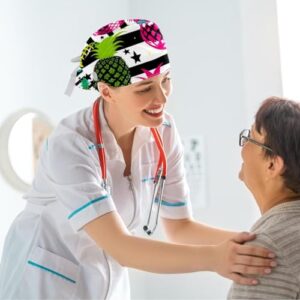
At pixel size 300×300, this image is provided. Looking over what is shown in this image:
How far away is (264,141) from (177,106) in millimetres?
1553

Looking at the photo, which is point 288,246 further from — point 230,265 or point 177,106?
point 177,106

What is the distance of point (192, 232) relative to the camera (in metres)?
1.77

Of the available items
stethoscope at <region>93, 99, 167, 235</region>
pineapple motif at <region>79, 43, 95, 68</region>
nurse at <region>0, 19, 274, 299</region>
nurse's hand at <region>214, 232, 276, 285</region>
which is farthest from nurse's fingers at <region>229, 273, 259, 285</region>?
pineapple motif at <region>79, 43, 95, 68</region>

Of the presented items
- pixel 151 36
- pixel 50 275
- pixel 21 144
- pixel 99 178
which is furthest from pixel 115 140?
pixel 21 144

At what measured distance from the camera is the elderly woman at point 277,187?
116cm

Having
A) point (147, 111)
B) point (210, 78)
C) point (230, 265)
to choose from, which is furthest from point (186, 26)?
point (230, 265)

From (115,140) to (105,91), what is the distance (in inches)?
5.4

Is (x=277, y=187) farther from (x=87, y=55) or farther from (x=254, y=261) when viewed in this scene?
(x=87, y=55)

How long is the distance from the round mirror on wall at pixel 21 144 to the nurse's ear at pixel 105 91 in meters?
0.75

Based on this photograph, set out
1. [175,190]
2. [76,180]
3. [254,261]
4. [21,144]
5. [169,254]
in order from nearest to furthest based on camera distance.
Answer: [254,261], [169,254], [76,180], [175,190], [21,144]

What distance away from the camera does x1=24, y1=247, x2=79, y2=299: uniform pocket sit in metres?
1.54

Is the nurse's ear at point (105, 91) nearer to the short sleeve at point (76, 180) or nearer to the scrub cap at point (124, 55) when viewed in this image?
the scrub cap at point (124, 55)

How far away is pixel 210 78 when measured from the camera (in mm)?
2758

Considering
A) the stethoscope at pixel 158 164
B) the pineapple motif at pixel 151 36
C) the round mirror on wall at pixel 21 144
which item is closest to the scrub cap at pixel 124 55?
the pineapple motif at pixel 151 36
